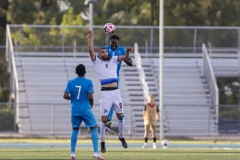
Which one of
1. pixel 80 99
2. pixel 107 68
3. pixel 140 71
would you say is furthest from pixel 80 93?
pixel 140 71

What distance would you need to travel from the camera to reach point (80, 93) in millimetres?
20812

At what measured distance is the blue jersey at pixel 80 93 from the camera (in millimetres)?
20812

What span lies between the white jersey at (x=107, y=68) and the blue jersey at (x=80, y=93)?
208 centimetres

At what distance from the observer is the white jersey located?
22.9m

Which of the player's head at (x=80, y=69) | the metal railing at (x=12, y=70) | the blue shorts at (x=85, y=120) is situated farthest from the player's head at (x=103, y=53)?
the metal railing at (x=12, y=70)

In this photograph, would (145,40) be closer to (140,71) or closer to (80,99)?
(140,71)

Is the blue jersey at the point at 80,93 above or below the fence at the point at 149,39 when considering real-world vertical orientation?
below

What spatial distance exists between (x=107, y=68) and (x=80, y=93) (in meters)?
2.29

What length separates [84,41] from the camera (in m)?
45.1

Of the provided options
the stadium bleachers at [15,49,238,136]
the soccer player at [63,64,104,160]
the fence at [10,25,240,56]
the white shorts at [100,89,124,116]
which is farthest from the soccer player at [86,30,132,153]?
the fence at [10,25,240,56]

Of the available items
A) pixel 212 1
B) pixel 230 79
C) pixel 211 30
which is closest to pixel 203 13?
pixel 212 1

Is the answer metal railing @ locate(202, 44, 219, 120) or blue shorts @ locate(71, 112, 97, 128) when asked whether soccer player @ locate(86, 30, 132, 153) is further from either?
metal railing @ locate(202, 44, 219, 120)

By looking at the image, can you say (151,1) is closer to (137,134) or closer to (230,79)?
(230,79)

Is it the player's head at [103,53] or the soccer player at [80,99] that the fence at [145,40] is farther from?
the soccer player at [80,99]
